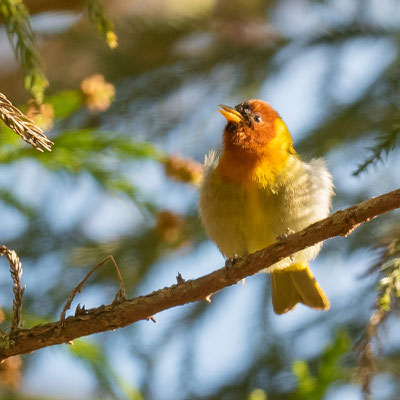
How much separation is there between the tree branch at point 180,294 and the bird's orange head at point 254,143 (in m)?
1.28

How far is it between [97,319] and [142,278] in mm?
2100

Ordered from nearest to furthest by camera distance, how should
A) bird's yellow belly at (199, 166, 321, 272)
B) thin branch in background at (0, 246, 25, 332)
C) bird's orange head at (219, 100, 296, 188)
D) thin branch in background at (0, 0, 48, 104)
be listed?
thin branch in background at (0, 0, 48, 104), thin branch in background at (0, 246, 25, 332), bird's yellow belly at (199, 166, 321, 272), bird's orange head at (219, 100, 296, 188)

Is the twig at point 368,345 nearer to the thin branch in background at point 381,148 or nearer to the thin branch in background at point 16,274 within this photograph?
the thin branch in background at point 381,148

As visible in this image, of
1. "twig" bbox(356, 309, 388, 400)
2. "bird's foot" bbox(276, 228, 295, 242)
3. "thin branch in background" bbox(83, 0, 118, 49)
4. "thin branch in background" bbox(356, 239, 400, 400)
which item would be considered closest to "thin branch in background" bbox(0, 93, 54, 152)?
"thin branch in background" bbox(83, 0, 118, 49)

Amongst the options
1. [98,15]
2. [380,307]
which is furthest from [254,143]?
[98,15]

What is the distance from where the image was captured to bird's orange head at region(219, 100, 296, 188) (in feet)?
12.0

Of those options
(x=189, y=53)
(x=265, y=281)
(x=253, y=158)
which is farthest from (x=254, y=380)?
(x=189, y=53)

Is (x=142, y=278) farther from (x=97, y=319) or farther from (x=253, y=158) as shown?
(x=97, y=319)

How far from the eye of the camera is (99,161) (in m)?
2.56

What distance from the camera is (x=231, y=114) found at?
409 cm

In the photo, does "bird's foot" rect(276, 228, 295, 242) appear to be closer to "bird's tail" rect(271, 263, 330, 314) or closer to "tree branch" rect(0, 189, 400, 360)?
"tree branch" rect(0, 189, 400, 360)

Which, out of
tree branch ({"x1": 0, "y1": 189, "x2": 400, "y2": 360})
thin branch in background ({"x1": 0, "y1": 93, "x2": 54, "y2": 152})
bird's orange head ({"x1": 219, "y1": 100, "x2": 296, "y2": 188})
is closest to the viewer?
thin branch in background ({"x1": 0, "y1": 93, "x2": 54, "y2": 152})

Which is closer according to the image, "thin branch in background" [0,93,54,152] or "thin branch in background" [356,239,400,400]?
"thin branch in background" [0,93,54,152]

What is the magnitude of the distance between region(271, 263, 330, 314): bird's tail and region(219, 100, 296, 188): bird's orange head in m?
0.78
